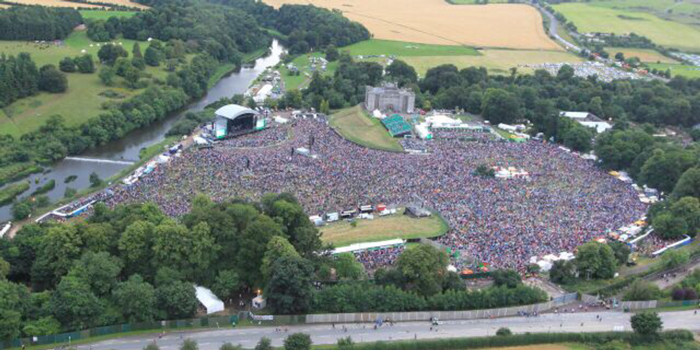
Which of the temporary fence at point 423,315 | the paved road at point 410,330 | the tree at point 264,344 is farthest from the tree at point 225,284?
the tree at point 264,344

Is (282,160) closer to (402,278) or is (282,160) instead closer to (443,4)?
(402,278)

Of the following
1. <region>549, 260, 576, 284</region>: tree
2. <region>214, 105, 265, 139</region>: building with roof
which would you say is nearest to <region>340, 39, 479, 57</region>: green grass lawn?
<region>214, 105, 265, 139</region>: building with roof

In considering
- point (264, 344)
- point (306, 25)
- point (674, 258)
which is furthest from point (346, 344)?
point (306, 25)

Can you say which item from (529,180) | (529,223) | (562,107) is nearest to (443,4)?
(562,107)

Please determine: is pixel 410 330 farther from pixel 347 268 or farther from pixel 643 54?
pixel 643 54

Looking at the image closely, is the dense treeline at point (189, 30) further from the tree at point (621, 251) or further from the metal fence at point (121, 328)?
the tree at point (621, 251)

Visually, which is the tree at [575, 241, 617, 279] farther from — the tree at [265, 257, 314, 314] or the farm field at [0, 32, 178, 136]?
the farm field at [0, 32, 178, 136]
